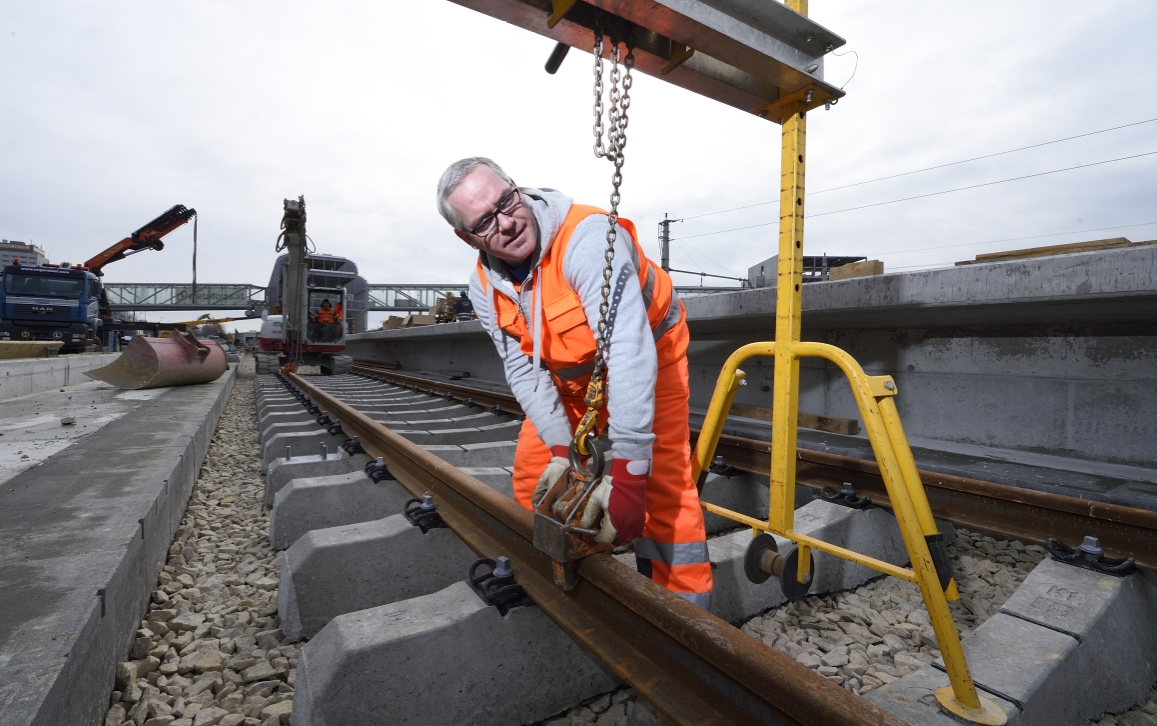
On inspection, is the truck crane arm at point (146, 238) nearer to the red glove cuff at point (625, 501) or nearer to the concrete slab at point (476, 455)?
the concrete slab at point (476, 455)

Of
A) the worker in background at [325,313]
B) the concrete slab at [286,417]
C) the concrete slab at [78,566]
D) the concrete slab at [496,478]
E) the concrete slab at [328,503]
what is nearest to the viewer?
the concrete slab at [78,566]

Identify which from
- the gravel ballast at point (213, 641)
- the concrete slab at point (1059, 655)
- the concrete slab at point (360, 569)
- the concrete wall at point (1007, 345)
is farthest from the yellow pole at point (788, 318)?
the gravel ballast at point (213, 641)

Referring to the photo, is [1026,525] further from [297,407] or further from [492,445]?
[297,407]

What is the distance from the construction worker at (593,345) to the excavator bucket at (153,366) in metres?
9.50

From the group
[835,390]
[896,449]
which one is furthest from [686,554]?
[835,390]

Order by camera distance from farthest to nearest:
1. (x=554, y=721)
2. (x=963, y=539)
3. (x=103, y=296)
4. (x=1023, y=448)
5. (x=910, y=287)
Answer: (x=103, y=296) → (x=1023, y=448) → (x=910, y=287) → (x=963, y=539) → (x=554, y=721)

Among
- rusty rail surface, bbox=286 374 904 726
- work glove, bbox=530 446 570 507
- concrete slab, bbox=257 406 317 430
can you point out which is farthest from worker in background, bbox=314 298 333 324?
work glove, bbox=530 446 570 507

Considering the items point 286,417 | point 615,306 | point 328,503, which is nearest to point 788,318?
point 615,306

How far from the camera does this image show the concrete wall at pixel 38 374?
7.84 meters

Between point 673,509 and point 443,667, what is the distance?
99 centimetres

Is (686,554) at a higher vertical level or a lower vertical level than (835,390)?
lower

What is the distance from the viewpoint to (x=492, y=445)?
4.11 meters

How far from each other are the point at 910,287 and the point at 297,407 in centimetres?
660

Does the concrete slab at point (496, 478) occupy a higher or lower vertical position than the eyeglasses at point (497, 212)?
lower
